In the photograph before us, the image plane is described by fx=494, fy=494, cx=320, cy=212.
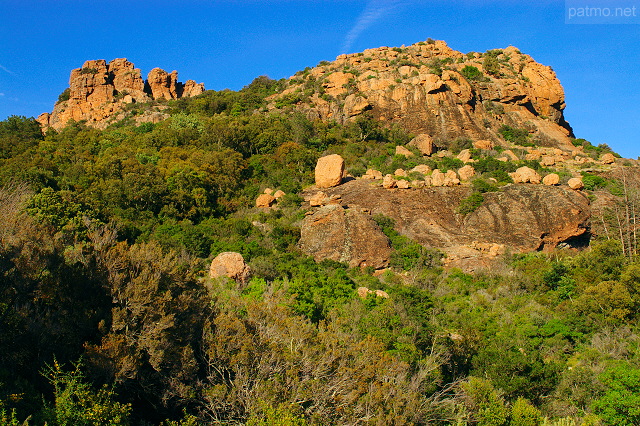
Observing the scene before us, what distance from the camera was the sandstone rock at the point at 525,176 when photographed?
36.4 meters

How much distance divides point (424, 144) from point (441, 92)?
30.2 ft

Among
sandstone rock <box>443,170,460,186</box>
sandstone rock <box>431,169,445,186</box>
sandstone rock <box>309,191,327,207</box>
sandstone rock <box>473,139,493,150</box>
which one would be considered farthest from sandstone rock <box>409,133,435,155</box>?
sandstone rock <box>309,191,327,207</box>

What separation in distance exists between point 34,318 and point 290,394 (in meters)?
6.62

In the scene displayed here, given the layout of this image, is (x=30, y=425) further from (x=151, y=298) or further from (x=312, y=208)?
(x=312, y=208)

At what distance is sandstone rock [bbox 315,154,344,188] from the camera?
37594 mm

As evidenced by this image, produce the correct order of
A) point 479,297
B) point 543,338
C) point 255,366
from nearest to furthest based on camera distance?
point 255,366, point 543,338, point 479,297

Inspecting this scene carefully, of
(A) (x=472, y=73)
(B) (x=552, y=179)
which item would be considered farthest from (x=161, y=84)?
(B) (x=552, y=179)

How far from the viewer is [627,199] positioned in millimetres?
33000

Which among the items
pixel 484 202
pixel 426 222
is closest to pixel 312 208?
pixel 426 222

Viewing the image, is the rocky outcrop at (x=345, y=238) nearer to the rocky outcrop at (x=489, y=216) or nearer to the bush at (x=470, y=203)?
the rocky outcrop at (x=489, y=216)

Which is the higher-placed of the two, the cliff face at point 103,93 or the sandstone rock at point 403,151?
the cliff face at point 103,93

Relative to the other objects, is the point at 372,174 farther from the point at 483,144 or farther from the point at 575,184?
the point at 483,144

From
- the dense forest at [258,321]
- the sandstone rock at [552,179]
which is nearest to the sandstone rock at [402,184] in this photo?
the dense forest at [258,321]

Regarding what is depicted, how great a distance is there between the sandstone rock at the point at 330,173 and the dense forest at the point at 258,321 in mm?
2172
